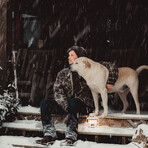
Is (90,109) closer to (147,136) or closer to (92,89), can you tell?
(92,89)

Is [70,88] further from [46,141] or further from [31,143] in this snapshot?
[31,143]

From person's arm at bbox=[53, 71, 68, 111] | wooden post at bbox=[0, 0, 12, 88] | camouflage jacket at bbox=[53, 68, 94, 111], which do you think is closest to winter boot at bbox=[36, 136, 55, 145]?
person's arm at bbox=[53, 71, 68, 111]

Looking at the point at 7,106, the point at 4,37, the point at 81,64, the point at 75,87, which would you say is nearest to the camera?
the point at 81,64

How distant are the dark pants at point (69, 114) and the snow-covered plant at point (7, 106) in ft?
2.58

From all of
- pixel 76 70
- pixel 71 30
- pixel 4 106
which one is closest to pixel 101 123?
pixel 76 70

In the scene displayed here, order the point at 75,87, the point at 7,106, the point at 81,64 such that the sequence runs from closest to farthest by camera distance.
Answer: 1. the point at 81,64
2. the point at 75,87
3. the point at 7,106

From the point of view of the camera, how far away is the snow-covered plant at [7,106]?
5.14 metres

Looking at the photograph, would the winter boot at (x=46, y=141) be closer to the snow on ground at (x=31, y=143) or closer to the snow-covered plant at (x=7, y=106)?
the snow on ground at (x=31, y=143)

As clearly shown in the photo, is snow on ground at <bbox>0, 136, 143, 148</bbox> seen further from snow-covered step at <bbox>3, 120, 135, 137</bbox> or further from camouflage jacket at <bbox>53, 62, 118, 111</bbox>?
camouflage jacket at <bbox>53, 62, 118, 111</bbox>

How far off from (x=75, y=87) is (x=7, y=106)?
1324 mm

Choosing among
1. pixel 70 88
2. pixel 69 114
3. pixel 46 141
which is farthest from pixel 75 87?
pixel 46 141

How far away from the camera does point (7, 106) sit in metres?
5.23

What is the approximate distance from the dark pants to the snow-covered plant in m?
0.79

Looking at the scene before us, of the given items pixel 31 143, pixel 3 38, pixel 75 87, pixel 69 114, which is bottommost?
pixel 31 143
